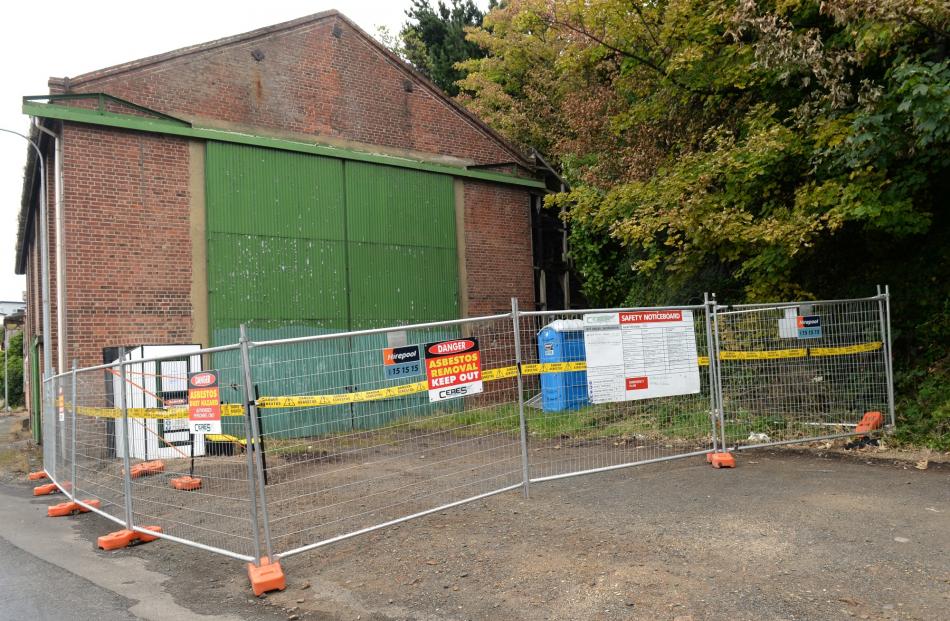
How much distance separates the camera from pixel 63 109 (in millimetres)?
12078

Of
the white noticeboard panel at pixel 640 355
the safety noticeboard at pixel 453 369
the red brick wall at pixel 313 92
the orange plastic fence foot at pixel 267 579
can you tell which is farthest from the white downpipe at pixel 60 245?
the white noticeboard panel at pixel 640 355

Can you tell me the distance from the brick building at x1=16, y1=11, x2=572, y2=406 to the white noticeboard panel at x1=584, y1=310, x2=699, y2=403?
8.58 meters

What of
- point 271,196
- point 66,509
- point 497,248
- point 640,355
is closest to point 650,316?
point 640,355

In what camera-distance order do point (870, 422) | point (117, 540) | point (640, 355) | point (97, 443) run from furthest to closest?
point (870, 422)
point (97, 443)
point (640, 355)
point (117, 540)

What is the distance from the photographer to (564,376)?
6.98 meters

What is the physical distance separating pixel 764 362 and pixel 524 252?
1007cm

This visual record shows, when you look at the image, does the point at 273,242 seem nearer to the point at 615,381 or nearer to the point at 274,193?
the point at 274,193

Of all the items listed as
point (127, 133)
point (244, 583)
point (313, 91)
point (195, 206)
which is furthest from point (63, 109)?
point (244, 583)

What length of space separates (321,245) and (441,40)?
2384 centimetres

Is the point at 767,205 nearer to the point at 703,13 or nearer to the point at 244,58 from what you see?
the point at 703,13

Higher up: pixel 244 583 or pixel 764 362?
pixel 764 362

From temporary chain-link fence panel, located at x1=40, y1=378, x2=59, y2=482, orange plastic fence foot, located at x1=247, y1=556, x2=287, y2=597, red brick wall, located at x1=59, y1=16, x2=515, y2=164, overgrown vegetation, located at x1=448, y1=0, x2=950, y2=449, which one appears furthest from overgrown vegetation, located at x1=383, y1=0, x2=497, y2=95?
orange plastic fence foot, located at x1=247, y1=556, x2=287, y2=597

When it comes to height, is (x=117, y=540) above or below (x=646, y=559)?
below

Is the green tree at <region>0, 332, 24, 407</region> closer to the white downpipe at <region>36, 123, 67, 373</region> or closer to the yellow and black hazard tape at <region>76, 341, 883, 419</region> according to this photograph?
the white downpipe at <region>36, 123, 67, 373</region>
